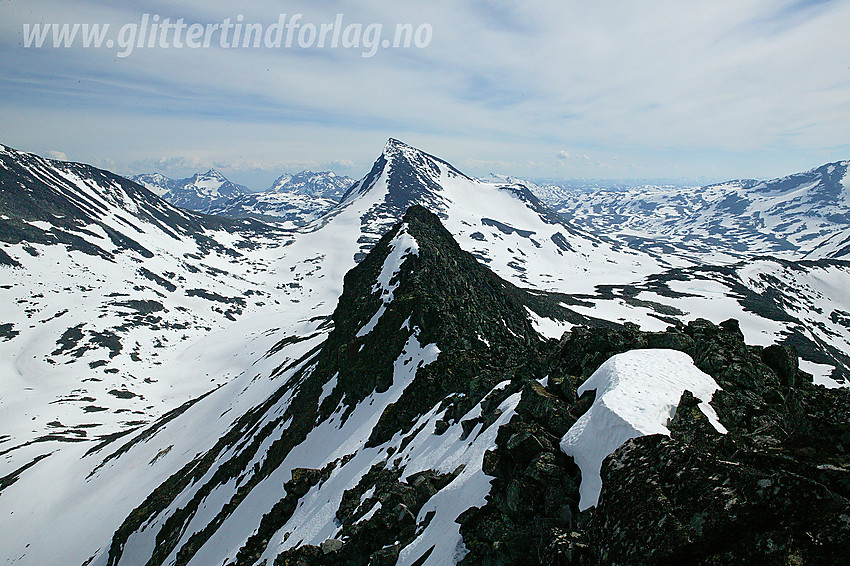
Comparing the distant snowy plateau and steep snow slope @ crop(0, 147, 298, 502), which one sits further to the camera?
steep snow slope @ crop(0, 147, 298, 502)

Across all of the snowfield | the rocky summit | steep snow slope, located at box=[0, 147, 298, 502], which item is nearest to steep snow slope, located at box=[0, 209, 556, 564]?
the rocky summit

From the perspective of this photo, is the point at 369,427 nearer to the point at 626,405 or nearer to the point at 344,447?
the point at 344,447

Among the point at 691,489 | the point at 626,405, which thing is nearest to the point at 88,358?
the point at 626,405

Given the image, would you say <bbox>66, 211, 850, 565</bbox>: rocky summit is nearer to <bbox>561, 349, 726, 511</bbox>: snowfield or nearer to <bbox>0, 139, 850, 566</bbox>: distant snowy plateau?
<bbox>0, 139, 850, 566</bbox>: distant snowy plateau

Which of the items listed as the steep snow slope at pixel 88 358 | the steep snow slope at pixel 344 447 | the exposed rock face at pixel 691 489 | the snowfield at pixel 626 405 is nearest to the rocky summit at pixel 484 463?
the exposed rock face at pixel 691 489

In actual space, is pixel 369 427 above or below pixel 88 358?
above

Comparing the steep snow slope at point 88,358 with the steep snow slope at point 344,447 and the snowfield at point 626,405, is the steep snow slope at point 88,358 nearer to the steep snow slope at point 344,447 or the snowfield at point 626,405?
the steep snow slope at point 344,447

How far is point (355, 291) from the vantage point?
201 ft

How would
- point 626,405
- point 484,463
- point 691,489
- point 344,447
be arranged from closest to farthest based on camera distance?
point 691,489, point 626,405, point 484,463, point 344,447

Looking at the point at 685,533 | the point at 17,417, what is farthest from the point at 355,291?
the point at 17,417

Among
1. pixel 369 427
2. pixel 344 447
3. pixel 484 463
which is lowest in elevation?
pixel 344 447

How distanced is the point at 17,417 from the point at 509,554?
15502 cm

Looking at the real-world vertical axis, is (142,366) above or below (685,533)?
below

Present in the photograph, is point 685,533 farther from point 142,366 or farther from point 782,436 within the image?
point 142,366
